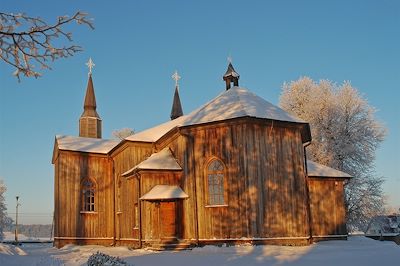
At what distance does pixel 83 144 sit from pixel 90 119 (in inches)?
234

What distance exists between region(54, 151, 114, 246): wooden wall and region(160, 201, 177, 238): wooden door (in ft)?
25.0

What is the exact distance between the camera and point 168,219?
→ 20422 mm

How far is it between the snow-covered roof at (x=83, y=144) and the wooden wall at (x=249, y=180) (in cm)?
988

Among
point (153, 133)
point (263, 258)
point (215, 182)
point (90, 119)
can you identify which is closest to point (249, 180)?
point (215, 182)

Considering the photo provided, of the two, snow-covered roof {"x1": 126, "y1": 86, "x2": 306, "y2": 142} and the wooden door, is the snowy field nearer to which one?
the wooden door

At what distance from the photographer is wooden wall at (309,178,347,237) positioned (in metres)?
23.9

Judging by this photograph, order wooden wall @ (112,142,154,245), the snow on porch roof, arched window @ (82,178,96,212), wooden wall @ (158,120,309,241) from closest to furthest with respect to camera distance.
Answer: wooden wall @ (158,120,309,241) → the snow on porch roof → wooden wall @ (112,142,154,245) → arched window @ (82,178,96,212)

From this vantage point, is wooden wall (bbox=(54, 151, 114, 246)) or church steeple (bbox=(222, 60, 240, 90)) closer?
church steeple (bbox=(222, 60, 240, 90))

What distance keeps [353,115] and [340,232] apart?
12.4m

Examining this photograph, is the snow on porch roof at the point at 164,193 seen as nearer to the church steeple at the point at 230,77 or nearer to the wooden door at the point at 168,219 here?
the wooden door at the point at 168,219

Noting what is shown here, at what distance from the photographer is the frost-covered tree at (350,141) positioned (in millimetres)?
32469

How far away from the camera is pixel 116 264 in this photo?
9.51 metres

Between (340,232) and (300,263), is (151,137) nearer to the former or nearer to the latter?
(340,232)

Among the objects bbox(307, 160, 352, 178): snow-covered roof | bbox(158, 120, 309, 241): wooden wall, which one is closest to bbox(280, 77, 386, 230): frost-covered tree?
bbox(307, 160, 352, 178): snow-covered roof
